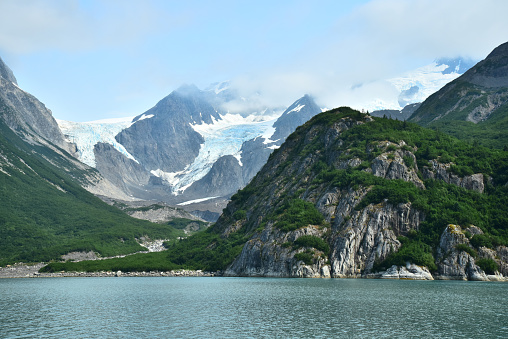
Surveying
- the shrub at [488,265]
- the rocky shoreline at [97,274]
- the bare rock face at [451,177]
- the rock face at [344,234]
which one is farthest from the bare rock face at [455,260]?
the rocky shoreline at [97,274]

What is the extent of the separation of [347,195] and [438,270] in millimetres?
36341

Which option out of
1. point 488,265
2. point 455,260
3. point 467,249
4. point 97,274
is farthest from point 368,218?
point 97,274

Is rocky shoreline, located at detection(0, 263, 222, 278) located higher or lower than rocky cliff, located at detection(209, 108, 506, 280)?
lower

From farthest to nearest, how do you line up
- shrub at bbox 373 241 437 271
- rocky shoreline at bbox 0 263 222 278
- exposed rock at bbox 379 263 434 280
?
rocky shoreline at bbox 0 263 222 278, shrub at bbox 373 241 437 271, exposed rock at bbox 379 263 434 280

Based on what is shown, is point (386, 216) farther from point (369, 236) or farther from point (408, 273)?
point (408, 273)

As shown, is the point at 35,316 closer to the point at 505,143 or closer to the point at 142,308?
the point at 142,308

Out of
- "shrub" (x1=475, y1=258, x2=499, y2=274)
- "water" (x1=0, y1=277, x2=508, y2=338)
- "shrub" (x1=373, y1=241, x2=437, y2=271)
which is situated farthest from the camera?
"shrub" (x1=373, y1=241, x2=437, y2=271)

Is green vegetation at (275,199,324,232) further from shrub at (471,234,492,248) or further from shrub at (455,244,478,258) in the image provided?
shrub at (471,234,492,248)

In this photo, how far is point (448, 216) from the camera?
13212 cm

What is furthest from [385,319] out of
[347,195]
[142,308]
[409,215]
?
[347,195]

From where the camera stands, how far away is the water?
53.7 meters

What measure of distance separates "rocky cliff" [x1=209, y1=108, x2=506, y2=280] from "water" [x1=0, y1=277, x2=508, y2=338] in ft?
107

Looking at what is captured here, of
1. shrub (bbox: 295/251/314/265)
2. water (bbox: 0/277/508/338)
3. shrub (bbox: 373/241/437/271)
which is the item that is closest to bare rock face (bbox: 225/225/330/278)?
shrub (bbox: 295/251/314/265)

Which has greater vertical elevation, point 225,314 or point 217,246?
point 217,246
